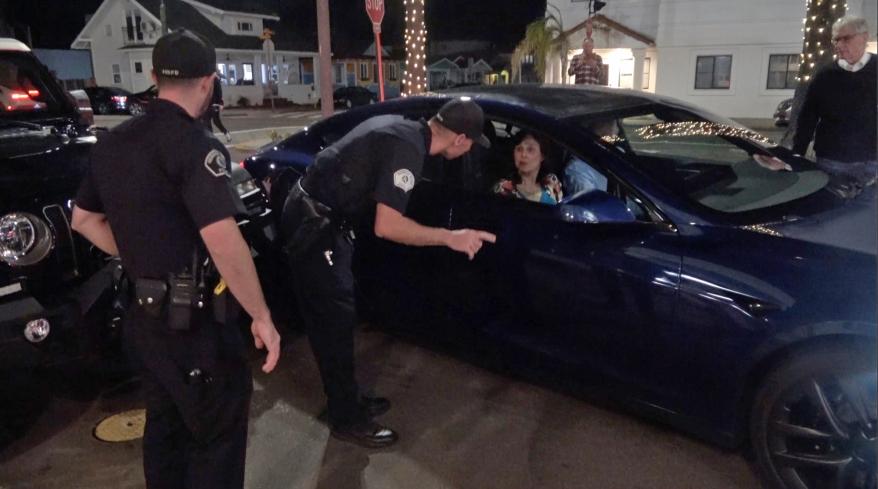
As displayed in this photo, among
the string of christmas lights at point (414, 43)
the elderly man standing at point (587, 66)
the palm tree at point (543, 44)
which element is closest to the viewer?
the elderly man standing at point (587, 66)

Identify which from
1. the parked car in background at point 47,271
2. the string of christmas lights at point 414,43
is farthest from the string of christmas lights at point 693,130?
the string of christmas lights at point 414,43

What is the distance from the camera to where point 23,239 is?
3021 mm

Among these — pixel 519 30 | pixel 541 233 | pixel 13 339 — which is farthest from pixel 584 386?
pixel 519 30

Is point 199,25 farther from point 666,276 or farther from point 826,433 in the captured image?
point 826,433

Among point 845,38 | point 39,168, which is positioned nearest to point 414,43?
point 845,38

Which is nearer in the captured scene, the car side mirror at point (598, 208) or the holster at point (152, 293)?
the holster at point (152, 293)

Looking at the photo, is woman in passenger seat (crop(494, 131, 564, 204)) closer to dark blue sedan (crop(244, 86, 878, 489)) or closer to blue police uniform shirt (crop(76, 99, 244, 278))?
dark blue sedan (crop(244, 86, 878, 489))

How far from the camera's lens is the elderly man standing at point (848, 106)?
161 inches

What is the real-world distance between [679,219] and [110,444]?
2644 millimetres

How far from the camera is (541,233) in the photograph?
3.07 metres

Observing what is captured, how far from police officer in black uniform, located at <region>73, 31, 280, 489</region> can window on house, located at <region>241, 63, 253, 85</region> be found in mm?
36495

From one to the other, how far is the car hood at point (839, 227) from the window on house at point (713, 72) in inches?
808

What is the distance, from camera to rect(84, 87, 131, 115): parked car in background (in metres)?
26.3

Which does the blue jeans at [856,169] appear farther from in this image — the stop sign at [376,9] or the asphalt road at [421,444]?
the stop sign at [376,9]
